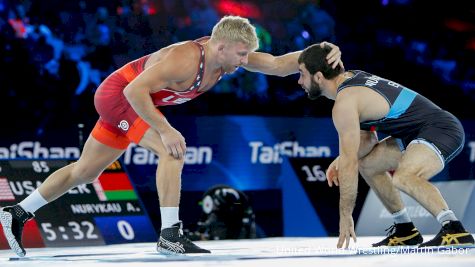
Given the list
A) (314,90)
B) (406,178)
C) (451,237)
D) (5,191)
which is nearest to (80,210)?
(5,191)

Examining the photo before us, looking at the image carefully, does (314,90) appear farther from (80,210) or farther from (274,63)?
(80,210)

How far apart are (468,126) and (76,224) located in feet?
12.1

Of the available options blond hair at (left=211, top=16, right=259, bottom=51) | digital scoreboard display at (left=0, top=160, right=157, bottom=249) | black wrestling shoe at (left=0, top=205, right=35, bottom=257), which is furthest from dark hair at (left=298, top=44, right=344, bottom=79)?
digital scoreboard display at (left=0, top=160, right=157, bottom=249)

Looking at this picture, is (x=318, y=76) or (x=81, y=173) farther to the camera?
(x=81, y=173)

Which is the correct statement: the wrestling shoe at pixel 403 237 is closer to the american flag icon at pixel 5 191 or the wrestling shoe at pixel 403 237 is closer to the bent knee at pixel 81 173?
the bent knee at pixel 81 173

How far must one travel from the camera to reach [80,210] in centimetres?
575

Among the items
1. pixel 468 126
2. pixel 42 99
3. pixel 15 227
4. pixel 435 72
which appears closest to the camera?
pixel 15 227

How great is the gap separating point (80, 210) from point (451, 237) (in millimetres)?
3113

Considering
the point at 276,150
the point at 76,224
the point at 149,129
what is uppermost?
the point at 149,129

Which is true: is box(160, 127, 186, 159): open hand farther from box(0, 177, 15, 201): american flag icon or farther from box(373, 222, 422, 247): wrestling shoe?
box(0, 177, 15, 201): american flag icon

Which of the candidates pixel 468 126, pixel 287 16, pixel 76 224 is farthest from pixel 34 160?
pixel 468 126

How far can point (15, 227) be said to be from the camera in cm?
406

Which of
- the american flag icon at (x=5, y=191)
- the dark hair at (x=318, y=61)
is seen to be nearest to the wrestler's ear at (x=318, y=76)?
the dark hair at (x=318, y=61)

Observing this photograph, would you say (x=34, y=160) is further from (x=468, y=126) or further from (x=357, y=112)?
(x=468, y=126)
